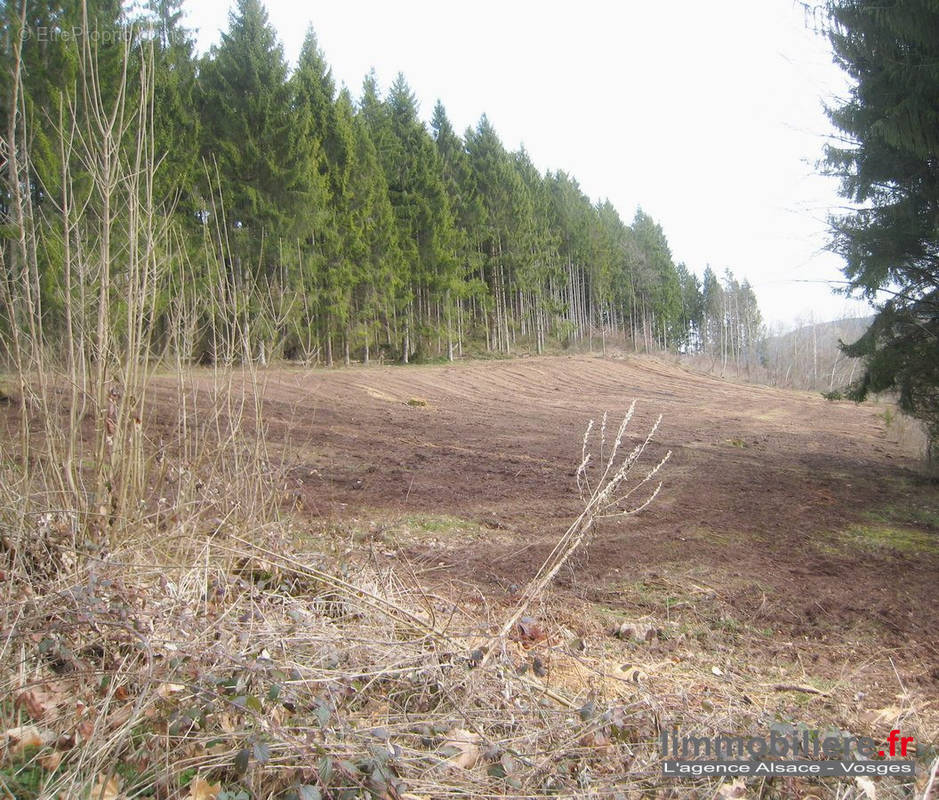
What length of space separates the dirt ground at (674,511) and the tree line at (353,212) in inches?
82.5

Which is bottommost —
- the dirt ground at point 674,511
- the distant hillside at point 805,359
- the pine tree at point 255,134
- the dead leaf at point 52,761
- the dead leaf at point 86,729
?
the dirt ground at point 674,511

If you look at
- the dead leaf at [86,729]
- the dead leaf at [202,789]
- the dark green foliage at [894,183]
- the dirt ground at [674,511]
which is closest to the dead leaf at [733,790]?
the dead leaf at [202,789]

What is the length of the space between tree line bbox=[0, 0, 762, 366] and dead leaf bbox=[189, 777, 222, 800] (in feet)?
7.18

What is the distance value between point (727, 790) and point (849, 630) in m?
2.32

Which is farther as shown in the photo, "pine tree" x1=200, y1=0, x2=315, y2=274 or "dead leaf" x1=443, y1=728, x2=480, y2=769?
"pine tree" x1=200, y1=0, x2=315, y2=274

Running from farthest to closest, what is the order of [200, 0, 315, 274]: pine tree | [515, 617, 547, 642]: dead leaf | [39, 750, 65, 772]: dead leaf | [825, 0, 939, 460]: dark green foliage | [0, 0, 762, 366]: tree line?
[200, 0, 315, 274]: pine tree
[0, 0, 762, 366]: tree line
[825, 0, 939, 460]: dark green foliage
[515, 617, 547, 642]: dead leaf
[39, 750, 65, 772]: dead leaf

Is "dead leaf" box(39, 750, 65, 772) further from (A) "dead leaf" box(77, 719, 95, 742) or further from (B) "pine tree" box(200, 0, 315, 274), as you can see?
(B) "pine tree" box(200, 0, 315, 274)

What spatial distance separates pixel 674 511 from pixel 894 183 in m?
4.54

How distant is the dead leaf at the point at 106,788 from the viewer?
1.67 metres

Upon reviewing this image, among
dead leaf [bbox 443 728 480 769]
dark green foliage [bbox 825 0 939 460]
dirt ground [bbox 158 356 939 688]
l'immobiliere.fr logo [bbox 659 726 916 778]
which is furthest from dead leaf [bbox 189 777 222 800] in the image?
dark green foliage [bbox 825 0 939 460]

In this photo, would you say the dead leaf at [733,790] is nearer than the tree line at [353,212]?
Yes

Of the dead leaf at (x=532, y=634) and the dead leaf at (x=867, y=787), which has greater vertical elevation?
the dead leaf at (x=532, y=634)

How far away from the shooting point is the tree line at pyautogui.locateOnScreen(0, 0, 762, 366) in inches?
338

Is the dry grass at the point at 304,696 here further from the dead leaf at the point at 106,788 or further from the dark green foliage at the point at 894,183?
the dark green foliage at the point at 894,183
